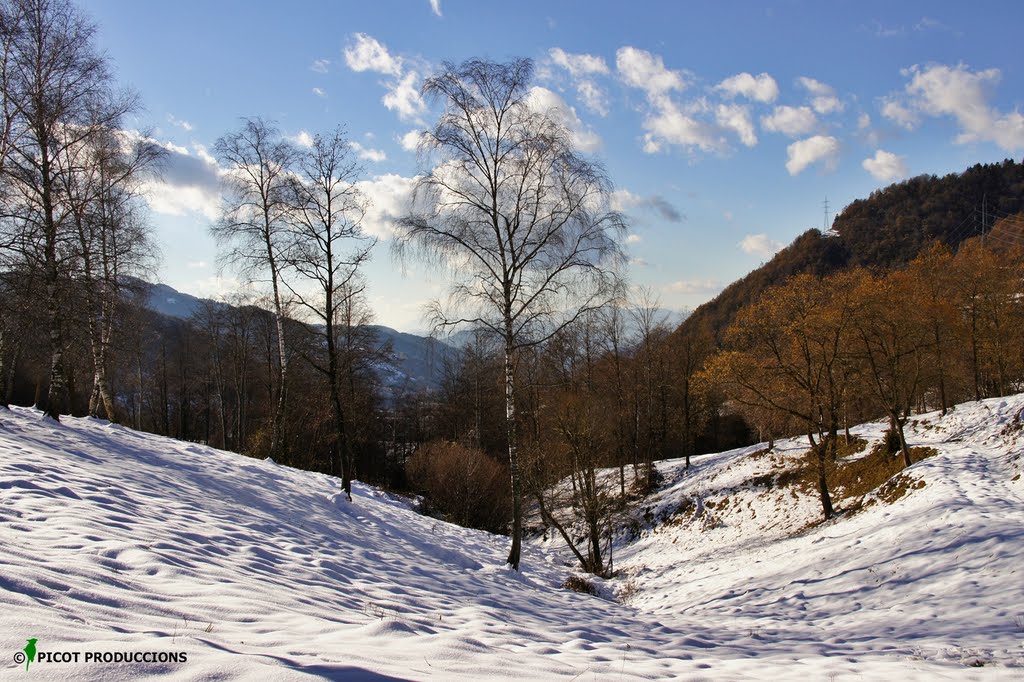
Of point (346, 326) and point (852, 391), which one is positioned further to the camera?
point (346, 326)

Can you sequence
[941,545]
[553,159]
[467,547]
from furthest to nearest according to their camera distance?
1. [467,547]
2. [553,159]
3. [941,545]

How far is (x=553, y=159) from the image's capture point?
10805 mm

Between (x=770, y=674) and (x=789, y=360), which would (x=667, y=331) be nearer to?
(x=789, y=360)

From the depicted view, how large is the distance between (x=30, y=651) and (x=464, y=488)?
61.9 ft

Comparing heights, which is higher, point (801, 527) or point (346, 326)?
point (346, 326)

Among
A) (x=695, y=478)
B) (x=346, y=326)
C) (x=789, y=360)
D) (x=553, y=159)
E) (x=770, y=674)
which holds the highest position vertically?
(x=553, y=159)

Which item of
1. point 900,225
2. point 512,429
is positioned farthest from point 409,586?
point 900,225

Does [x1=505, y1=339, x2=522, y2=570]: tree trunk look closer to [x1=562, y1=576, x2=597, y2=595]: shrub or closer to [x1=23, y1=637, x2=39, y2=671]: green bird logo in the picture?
[x1=562, y1=576, x2=597, y2=595]: shrub

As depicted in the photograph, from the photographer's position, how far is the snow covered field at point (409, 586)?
341 cm

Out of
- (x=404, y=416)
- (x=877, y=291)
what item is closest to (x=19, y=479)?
(x=877, y=291)

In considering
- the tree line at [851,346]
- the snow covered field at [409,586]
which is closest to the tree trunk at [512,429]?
the snow covered field at [409,586]

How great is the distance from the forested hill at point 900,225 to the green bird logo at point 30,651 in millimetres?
97771

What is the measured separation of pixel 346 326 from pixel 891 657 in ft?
64.9

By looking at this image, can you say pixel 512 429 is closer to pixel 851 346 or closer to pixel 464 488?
pixel 464 488
